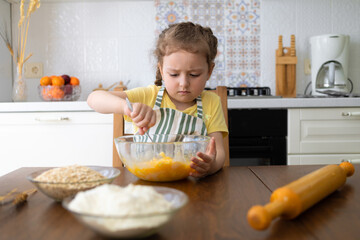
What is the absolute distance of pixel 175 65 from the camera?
1.09 m

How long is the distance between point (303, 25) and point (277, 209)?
2244 mm

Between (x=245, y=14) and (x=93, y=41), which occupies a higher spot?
(x=245, y=14)

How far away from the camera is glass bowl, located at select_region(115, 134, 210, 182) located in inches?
28.9

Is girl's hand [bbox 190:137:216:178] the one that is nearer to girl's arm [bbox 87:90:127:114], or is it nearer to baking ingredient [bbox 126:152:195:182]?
baking ingredient [bbox 126:152:195:182]

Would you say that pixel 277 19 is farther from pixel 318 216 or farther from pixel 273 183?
pixel 318 216

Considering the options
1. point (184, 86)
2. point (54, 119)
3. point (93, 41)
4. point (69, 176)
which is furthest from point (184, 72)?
point (93, 41)

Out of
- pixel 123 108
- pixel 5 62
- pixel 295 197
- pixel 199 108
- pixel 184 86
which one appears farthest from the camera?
pixel 5 62

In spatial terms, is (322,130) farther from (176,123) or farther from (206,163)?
(206,163)

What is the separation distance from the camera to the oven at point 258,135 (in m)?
1.89

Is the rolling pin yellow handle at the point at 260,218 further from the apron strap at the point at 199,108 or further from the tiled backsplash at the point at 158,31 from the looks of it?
the tiled backsplash at the point at 158,31

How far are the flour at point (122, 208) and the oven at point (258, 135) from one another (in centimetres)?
146

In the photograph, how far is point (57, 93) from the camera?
206 cm

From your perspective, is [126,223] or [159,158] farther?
[159,158]

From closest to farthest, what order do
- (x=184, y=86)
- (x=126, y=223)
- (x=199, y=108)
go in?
(x=126, y=223) → (x=184, y=86) → (x=199, y=108)
